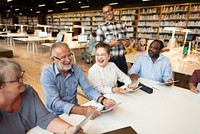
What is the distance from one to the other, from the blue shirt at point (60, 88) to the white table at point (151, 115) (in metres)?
0.15

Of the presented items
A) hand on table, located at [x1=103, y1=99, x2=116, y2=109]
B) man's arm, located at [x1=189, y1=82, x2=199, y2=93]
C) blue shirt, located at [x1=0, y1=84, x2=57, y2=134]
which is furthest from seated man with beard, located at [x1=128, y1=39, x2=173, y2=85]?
blue shirt, located at [x1=0, y1=84, x2=57, y2=134]

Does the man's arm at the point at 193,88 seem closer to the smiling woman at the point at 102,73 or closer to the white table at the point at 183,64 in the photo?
the white table at the point at 183,64

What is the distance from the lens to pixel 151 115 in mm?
1275

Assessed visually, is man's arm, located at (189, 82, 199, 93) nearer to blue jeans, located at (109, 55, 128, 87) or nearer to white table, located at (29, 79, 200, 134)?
white table, located at (29, 79, 200, 134)

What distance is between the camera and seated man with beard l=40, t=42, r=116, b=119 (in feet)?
4.60

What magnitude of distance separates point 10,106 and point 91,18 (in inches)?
449

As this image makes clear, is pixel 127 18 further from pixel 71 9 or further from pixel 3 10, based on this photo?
pixel 3 10

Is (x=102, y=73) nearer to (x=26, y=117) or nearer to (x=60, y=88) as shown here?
(x=60, y=88)

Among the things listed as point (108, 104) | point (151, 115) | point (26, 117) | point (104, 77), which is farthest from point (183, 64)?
point (26, 117)

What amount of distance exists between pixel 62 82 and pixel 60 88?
Answer: 0.06 meters

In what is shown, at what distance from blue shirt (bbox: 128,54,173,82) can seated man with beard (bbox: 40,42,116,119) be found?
102cm

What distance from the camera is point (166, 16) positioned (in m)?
8.02

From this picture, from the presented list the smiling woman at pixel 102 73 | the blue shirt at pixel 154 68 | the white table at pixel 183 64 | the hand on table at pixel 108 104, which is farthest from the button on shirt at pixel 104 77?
the white table at pixel 183 64

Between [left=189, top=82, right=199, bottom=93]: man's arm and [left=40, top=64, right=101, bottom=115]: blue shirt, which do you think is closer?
[left=40, top=64, right=101, bottom=115]: blue shirt
